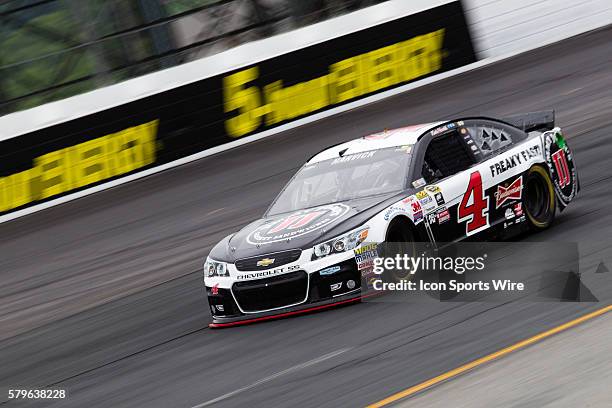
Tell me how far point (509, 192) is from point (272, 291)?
2.70m

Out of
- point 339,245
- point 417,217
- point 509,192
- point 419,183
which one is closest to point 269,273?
point 339,245

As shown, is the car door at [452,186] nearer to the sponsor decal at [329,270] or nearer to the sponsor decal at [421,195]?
the sponsor decal at [421,195]

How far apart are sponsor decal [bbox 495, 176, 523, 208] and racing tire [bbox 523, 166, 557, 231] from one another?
0.19m

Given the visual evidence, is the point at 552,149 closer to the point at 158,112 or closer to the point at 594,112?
the point at 594,112

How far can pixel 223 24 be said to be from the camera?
21125 millimetres

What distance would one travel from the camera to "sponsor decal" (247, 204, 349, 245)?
9.30m

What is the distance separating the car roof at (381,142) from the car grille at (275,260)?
1865 millimetres

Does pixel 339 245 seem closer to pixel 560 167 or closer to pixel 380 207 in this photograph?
pixel 380 207

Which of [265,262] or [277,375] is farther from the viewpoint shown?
[265,262]

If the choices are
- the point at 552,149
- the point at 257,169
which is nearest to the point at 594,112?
the point at 257,169

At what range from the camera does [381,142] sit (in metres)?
10.6

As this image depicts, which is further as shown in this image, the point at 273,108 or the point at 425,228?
the point at 273,108

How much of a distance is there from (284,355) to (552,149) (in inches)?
169

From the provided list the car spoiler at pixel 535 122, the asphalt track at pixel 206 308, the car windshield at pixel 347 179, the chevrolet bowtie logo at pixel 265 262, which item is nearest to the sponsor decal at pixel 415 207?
the car windshield at pixel 347 179
